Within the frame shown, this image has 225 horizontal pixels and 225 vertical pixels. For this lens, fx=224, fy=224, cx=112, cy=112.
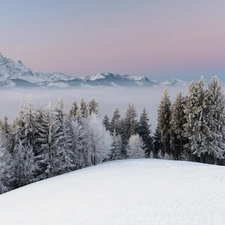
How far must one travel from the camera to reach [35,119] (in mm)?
29828

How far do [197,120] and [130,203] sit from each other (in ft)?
78.0

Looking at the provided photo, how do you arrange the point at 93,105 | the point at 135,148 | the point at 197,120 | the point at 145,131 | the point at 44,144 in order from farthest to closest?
1. the point at 93,105
2. the point at 145,131
3. the point at 135,148
4. the point at 197,120
5. the point at 44,144

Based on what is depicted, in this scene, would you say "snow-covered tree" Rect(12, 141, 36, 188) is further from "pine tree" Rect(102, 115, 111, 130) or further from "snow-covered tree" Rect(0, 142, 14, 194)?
"pine tree" Rect(102, 115, 111, 130)

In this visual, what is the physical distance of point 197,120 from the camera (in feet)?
105

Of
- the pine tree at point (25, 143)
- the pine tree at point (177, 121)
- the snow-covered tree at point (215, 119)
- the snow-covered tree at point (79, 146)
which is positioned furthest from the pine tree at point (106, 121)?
the snow-covered tree at point (215, 119)

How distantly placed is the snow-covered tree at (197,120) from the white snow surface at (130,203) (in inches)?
645

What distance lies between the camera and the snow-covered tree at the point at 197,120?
31141 millimetres

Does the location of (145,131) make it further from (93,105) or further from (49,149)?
(49,149)

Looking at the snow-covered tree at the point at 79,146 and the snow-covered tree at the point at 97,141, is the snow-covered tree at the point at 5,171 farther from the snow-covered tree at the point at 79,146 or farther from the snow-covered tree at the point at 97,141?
the snow-covered tree at the point at 97,141

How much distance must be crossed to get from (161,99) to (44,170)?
74.1 feet

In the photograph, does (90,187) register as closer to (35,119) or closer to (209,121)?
(35,119)

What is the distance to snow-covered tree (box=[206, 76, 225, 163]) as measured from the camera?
102ft

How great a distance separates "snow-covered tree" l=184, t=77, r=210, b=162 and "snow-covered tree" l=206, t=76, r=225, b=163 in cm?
67

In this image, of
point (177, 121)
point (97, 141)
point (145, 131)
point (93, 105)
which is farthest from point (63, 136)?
point (93, 105)
